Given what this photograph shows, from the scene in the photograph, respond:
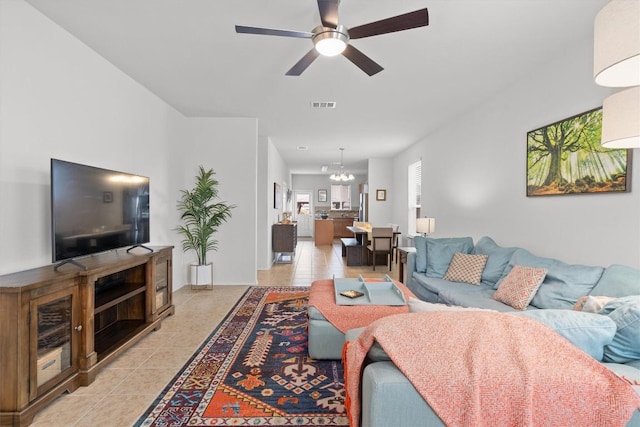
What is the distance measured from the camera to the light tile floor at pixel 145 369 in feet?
6.30

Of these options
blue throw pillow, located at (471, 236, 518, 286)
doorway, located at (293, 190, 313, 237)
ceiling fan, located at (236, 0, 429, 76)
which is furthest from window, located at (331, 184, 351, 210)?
ceiling fan, located at (236, 0, 429, 76)

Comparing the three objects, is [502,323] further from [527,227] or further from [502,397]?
[527,227]

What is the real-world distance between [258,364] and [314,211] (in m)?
10.7

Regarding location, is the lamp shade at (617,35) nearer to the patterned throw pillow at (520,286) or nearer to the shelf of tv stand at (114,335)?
the patterned throw pillow at (520,286)

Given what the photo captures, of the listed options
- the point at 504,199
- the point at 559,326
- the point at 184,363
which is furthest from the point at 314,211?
the point at 559,326

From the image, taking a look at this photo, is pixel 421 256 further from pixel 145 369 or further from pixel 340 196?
pixel 340 196

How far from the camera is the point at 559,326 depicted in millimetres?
1303

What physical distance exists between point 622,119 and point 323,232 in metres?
9.26

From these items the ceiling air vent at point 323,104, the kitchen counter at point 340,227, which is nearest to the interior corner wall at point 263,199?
the ceiling air vent at point 323,104

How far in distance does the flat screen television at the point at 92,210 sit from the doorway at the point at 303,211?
9.80 metres

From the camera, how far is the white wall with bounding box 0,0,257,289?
213 cm

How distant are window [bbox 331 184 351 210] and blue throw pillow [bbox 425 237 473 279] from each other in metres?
9.17

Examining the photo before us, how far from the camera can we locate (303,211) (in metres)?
13.1

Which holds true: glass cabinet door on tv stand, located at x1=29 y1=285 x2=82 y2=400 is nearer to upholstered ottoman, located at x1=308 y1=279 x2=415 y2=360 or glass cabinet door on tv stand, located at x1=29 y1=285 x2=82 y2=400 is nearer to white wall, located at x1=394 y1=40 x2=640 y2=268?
upholstered ottoman, located at x1=308 y1=279 x2=415 y2=360
